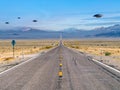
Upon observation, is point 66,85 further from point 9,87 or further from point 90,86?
point 9,87

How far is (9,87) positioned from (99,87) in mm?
3586

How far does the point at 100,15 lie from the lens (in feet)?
66.3

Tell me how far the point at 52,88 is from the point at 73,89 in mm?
826

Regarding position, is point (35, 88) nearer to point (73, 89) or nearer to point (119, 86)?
point (73, 89)

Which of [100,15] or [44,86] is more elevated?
[100,15]

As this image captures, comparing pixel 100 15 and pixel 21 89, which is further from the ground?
pixel 100 15

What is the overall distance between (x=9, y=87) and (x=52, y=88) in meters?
1.76

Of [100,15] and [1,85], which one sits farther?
[100,15]

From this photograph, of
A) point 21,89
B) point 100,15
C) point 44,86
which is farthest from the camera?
point 100,15

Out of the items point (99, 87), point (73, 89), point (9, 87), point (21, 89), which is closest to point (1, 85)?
point (9, 87)

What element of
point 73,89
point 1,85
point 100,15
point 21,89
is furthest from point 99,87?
point 100,15

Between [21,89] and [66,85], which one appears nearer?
[21,89]

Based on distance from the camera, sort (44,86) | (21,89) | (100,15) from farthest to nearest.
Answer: (100,15) → (44,86) → (21,89)

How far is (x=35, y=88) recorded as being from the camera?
36.7 ft
